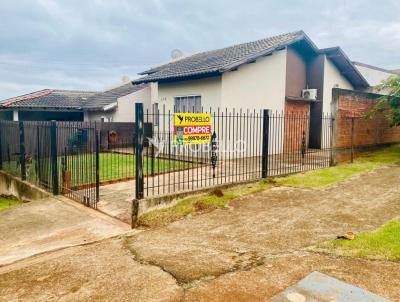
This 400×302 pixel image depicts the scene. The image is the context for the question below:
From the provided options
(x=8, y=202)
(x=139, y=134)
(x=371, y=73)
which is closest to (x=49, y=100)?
(x=8, y=202)

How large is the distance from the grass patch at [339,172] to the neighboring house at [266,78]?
3344 millimetres

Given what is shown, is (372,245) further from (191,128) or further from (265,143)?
(265,143)

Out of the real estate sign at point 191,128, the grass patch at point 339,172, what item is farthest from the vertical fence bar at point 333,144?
the real estate sign at point 191,128

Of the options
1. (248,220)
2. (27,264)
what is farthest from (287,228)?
(27,264)

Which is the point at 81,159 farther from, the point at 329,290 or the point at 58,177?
the point at 329,290

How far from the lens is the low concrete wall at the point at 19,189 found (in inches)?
351

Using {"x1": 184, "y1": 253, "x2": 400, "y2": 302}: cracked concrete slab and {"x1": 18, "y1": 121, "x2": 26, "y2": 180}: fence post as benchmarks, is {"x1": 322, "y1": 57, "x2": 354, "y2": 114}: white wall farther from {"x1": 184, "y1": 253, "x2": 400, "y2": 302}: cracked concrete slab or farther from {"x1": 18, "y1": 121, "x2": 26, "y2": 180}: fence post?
{"x1": 184, "y1": 253, "x2": 400, "y2": 302}: cracked concrete slab

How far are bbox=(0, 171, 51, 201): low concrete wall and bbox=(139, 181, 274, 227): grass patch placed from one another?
3974 millimetres

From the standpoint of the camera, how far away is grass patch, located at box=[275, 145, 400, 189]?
843cm

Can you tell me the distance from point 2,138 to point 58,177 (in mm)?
4504

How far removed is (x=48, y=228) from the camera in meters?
6.29

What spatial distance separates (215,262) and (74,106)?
20162 millimetres

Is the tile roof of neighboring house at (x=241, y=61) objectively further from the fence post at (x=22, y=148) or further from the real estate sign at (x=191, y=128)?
the fence post at (x=22, y=148)

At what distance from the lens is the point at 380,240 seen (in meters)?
4.60
